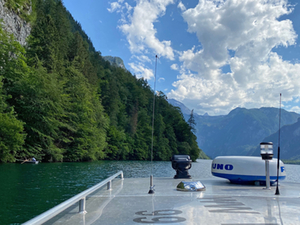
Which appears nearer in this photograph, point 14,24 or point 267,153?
point 267,153

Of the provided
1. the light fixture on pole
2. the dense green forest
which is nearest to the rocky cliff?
the dense green forest

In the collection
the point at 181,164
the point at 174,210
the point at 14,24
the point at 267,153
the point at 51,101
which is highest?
the point at 14,24

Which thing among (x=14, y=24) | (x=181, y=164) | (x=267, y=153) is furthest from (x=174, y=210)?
(x=14, y=24)

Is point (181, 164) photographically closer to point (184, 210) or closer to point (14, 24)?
point (184, 210)

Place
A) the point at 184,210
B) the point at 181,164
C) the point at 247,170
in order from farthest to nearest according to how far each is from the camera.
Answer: the point at 181,164 < the point at 247,170 < the point at 184,210

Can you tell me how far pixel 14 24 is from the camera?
1713 inches

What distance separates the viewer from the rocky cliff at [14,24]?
39.0m

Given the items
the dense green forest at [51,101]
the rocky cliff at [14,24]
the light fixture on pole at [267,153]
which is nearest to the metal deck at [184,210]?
the light fixture on pole at [267,153]

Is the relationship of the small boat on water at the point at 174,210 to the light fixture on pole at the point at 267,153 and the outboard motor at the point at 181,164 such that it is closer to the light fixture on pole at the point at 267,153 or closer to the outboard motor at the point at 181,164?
the light fixture on pole at the point at 267,153

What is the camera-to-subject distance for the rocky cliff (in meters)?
39.0

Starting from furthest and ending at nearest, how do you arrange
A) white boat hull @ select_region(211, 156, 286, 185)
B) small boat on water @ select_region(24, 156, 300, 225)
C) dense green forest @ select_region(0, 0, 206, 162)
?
dense green forest @ select_region(0, 0, 206, 162)
white boat hull @ select_region(211, 156, 286, 185)
small boat on water @ select_region(24, 156, 300, 225)

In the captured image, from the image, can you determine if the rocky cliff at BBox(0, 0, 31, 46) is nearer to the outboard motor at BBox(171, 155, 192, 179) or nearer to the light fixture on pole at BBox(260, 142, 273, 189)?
the outboard motor at BBox(171, 155, 192, 179)

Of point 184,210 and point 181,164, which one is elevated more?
point 181,164

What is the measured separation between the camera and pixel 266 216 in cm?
481
